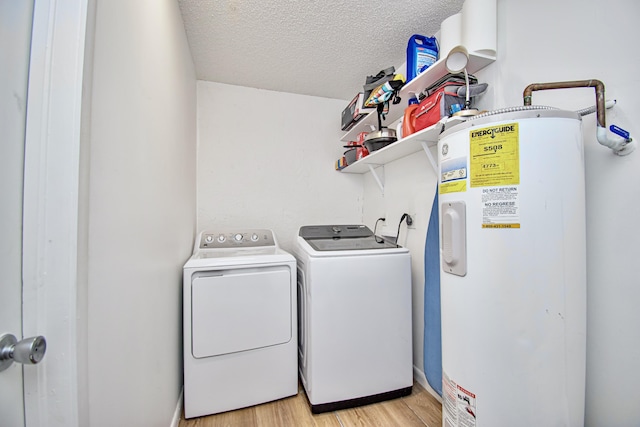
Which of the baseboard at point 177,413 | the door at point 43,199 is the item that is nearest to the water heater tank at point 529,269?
the door at point 43,199

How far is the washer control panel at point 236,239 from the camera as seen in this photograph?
1965 mm

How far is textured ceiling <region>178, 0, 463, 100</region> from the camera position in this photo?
56.6 inches

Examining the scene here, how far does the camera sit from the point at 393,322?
1.57 m

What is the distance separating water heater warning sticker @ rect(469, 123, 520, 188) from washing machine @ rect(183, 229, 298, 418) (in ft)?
3.93

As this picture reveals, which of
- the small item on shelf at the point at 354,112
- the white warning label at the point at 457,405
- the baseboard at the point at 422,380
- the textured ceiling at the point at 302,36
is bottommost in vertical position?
the baseboard at the point at 422,380

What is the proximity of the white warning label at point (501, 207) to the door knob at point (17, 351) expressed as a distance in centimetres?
131

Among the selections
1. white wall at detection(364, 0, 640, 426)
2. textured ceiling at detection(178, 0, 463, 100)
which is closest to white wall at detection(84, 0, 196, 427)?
textured ceiling at detection(178, 0, 463, 100)

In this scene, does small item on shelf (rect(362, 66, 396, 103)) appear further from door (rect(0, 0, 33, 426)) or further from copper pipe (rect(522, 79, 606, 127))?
door (rect(0, 0, 33, 426))

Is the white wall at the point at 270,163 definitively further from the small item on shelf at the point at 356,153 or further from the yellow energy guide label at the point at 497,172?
the yellow energy guide label at the point at 497,172

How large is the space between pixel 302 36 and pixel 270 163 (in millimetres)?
1107

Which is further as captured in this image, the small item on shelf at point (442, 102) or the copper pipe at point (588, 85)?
the small item on shelf at point (442, 102)

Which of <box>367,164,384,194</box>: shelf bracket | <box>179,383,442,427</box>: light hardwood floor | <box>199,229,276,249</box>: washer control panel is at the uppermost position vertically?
<box>367,164,384,194</box>: shelf bracket

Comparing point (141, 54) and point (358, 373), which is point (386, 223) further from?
point (141, 54)

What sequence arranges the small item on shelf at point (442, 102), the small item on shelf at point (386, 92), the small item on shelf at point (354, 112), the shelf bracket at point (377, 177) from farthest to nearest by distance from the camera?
the shelf bracket at point (377, 177) → the small item on shelf at point (354, 112) → the small item on shelf at point (386, 92) → the small item on shelf at point (442, 102)
